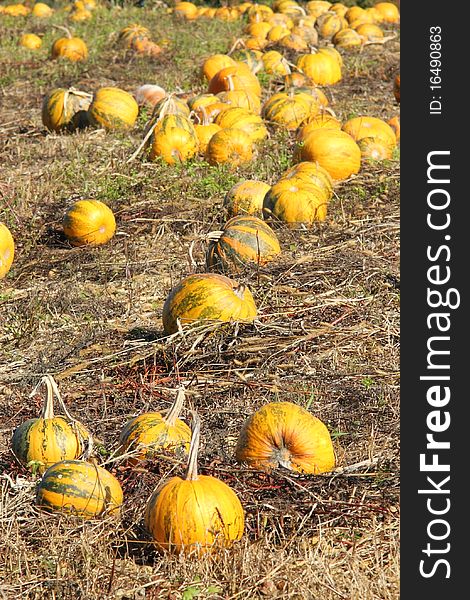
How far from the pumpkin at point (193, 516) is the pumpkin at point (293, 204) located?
380 cm

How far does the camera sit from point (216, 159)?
8.62 metres

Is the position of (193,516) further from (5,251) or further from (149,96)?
(149,96)

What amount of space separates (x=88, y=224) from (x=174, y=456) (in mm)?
3520

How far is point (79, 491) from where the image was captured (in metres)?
3.59

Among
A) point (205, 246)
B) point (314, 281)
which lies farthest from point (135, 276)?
point (314, 281)

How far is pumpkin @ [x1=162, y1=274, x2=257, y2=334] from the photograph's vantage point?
5.23m

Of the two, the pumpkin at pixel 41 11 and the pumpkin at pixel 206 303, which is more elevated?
the pumpkin at pixel 41 11

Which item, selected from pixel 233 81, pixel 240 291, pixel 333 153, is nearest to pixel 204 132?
pixel 333 153

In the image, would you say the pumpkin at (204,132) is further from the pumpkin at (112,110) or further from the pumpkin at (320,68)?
the pumpkin at (320,68)

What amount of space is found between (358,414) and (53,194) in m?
4.51

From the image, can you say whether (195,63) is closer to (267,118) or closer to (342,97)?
(342,97)

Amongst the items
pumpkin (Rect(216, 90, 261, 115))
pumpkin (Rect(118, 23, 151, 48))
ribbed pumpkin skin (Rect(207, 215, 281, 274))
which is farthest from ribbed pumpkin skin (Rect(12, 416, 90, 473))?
pumpkin (Rect(118, 23, 151, 48))

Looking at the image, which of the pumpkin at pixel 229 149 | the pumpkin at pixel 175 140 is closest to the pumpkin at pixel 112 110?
the pumpkin at pixel 175 140

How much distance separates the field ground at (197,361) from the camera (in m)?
3.34
